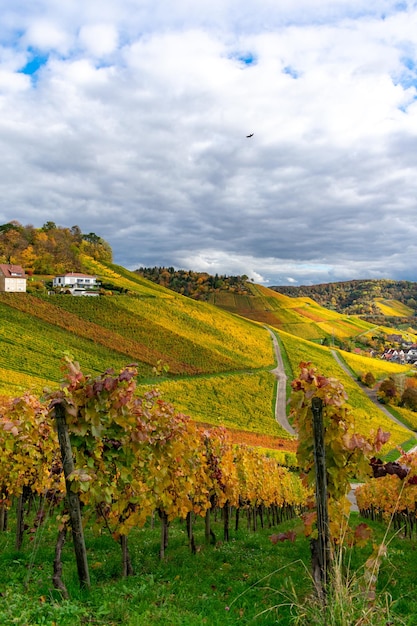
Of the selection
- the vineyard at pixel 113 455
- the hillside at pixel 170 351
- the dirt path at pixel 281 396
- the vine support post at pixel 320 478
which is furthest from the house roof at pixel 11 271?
the vine support post at pixel 320 478

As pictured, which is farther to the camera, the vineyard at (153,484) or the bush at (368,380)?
the bush at (368,380)

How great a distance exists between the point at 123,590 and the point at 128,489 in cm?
191

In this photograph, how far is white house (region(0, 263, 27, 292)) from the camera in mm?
80188

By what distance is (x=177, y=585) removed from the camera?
7.72 meters

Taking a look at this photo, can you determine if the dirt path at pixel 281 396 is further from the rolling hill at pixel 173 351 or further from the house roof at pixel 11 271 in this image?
the house roof at pixel 11 271

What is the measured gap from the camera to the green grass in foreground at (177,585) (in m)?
5.48

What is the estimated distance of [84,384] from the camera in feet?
21.8

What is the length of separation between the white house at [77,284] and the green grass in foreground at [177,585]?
273 ft

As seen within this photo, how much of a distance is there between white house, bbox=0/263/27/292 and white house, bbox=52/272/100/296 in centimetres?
1059

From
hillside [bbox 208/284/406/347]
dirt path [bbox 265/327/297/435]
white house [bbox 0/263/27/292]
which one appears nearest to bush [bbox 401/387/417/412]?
dirt path [bbox 265/327/297/435]

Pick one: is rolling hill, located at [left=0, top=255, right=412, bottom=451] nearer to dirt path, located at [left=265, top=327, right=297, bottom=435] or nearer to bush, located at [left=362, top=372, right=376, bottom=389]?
dirt path, located at [left=265, top=327, right=297, bottom=435]

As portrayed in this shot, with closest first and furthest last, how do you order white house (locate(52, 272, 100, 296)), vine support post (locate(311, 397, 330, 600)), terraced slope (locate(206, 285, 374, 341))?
vine support post (locate(311, 397, 330, 600))
white house (locate(52, 272, 100, 296))
terraced slope (locate(206, 285, 374, 341))

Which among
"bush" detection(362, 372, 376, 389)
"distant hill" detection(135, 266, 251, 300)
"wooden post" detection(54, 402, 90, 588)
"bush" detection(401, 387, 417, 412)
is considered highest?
"distant hill" detection(135, 266, 251, 300)

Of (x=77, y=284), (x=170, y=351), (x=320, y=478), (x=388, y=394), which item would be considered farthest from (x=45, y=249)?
(x=320, y=478)
